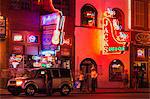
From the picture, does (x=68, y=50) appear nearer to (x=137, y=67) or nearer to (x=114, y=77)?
(x=114, y=77)

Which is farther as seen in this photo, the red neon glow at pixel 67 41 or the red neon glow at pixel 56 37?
the red neon glow at pixel 67 41

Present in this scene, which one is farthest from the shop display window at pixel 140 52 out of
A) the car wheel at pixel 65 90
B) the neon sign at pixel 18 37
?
the car wheel at pixel 65 90

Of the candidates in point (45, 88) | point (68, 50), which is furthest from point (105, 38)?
point (45, 88)

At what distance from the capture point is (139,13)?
47.6m

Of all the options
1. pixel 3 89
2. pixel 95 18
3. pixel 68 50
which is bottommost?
pixel 3 89

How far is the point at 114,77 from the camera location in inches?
1758

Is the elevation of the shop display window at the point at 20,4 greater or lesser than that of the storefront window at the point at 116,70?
greater

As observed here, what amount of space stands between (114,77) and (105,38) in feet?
14.2

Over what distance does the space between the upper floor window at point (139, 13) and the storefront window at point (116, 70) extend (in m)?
4.89

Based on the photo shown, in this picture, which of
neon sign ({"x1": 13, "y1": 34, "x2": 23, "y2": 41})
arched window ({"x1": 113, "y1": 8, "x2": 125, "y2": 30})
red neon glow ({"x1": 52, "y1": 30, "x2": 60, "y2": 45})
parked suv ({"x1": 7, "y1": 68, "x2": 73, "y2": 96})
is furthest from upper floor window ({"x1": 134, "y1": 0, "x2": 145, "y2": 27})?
parked suv ({"x1": 7, "y1": 68, "x2": 73, "y2": 96})

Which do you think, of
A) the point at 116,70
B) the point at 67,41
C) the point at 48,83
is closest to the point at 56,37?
the point at 67,41

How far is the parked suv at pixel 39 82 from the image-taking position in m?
30.0

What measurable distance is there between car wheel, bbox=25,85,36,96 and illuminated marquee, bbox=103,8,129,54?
43.8ft

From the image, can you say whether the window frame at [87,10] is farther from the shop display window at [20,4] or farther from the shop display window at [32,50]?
the shop display window at [20,4]
